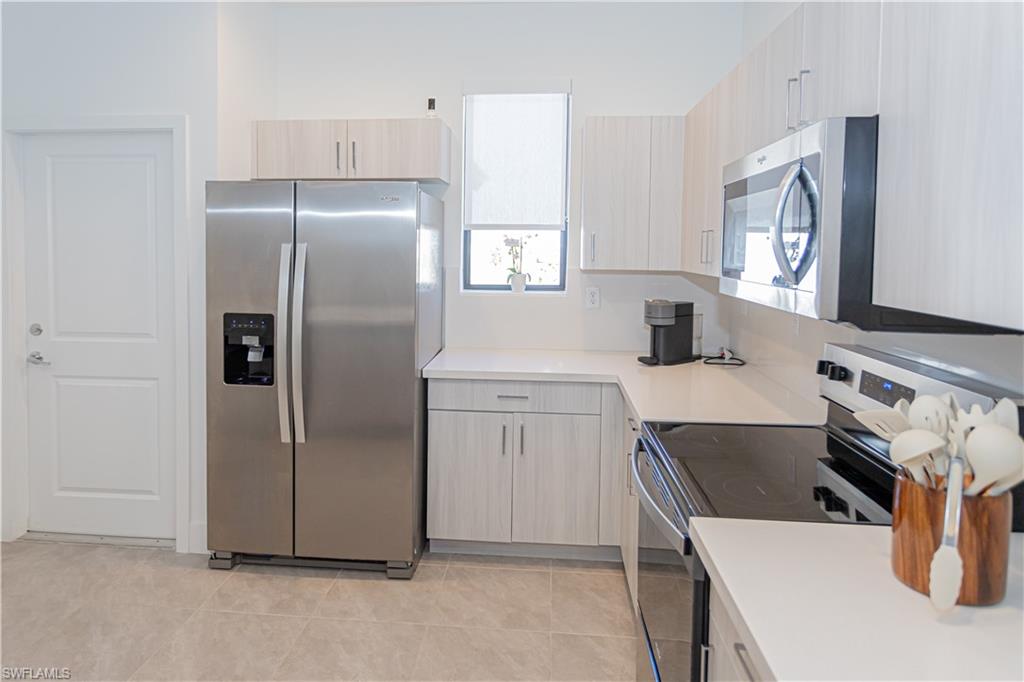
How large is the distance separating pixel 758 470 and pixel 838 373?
400mm

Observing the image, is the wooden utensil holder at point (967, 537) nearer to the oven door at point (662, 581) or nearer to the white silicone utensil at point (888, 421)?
the white silicone utensil at point (888, 421)

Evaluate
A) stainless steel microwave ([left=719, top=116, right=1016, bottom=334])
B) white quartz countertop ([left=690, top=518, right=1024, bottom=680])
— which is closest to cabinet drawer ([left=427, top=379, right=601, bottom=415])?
stainless steel microwave ([left=719, top=116, right=1016, bottom=334])

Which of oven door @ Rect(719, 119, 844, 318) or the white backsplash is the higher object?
oven door @ Rect(719, 119, 844, 318)

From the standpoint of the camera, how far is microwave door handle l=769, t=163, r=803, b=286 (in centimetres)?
168

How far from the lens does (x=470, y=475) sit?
3.45 metres

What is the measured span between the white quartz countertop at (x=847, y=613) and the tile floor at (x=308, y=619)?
143 centimetres

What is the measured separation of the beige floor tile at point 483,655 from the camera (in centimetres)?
256

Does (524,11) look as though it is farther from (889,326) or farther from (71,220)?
(889,326)

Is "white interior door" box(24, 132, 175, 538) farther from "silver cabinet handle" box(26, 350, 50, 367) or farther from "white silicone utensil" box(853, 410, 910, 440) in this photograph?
"white silicone utensil" box(853, 410, 910, 440)

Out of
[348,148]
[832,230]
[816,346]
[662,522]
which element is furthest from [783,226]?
[348,148]

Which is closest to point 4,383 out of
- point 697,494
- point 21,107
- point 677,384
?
point 21,107

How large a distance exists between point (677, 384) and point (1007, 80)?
2.15 meters

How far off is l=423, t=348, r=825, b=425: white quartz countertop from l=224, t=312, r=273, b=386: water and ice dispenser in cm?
71

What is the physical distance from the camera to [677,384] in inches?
122
